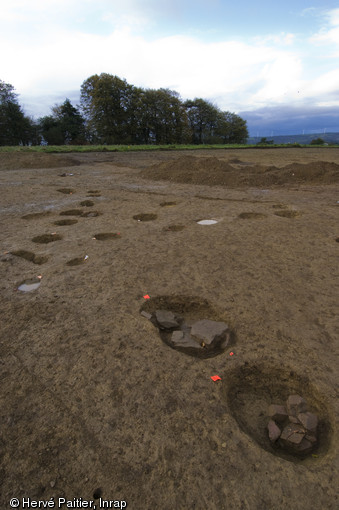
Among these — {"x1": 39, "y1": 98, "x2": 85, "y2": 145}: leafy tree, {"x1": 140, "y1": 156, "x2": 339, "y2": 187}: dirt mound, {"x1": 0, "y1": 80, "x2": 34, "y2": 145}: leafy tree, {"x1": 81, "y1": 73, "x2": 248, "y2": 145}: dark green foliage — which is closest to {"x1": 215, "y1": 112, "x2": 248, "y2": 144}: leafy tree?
{"x1": 81, "y1": 73, "x2": 248, "y2": 145}: dark green foliage

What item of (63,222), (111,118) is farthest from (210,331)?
(111,118)

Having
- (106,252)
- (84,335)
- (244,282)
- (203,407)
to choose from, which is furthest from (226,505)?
(106,252)

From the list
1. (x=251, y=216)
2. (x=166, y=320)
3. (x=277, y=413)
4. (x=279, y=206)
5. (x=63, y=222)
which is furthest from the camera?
(x=279, y=206)

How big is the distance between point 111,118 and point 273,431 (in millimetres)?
34754

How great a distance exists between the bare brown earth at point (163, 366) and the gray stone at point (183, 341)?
0.37 ft

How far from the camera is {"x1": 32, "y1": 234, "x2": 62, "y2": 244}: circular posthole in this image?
4.15 meters

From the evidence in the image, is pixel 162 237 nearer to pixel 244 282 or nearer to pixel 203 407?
pixel 244 282

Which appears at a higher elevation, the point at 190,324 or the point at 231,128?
the point at 231,128

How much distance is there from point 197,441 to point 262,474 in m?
0.31

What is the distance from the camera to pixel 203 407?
1.60 metres

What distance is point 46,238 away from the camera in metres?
4.23

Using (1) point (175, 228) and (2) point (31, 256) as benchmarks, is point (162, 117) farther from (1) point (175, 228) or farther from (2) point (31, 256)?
(2) point (31, 256)

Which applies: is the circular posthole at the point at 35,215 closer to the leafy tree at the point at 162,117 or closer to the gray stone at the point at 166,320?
the gray stone at the point at 166,320

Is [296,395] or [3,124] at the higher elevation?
[3,124]
